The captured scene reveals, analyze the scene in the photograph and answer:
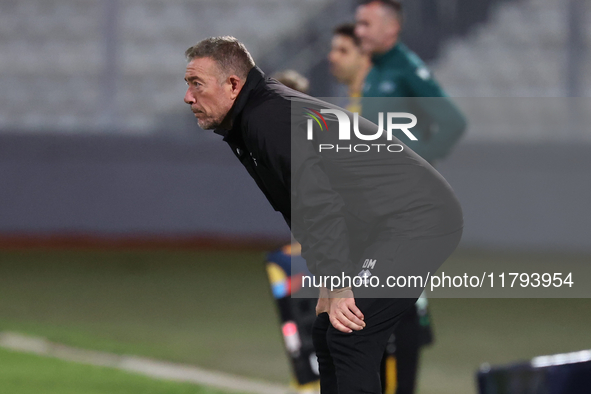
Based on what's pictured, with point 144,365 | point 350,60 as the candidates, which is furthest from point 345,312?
point 144,365

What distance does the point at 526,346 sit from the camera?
525 cm

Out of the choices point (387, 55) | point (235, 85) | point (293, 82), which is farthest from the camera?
point (387, 55)

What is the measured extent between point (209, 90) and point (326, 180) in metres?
0.47

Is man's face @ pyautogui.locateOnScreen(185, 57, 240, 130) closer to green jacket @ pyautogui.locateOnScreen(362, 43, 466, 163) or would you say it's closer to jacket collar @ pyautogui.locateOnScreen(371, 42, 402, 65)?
green jacket @ pyautogui.locateOnScreen(362, 43, 466, 163)

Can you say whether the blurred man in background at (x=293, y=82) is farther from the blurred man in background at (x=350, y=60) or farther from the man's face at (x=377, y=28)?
the blurred man in background at (x=350, y=60)

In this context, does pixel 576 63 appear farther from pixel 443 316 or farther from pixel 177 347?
pixel 177 347

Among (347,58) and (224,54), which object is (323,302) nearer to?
(224,54)

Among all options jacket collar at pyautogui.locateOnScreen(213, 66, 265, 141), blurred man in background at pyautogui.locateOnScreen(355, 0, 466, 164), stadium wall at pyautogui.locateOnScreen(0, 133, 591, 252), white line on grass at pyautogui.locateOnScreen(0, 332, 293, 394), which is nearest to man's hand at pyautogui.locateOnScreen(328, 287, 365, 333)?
jacket collar at pyautogui.locateOnScreen(213, 66, 265, 141)

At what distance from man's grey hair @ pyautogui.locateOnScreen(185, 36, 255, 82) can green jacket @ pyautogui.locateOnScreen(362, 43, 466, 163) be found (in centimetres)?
148

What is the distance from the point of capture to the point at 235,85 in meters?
2.54

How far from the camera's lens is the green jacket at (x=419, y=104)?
396 centimetres

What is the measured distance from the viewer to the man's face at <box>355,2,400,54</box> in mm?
4215

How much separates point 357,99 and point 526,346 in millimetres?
2077

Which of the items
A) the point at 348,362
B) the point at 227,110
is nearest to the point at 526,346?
the point at 348,362
